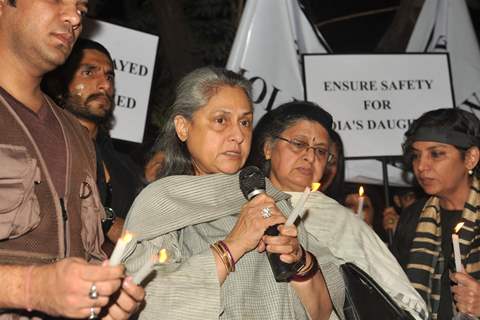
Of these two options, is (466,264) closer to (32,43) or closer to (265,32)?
(265,32)

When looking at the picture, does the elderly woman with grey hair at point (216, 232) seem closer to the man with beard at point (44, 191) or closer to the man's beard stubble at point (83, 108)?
the man with beard at point (44, 191)

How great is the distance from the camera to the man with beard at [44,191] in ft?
7.19

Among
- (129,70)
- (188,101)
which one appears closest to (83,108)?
(129,70)

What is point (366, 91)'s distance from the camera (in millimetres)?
6102

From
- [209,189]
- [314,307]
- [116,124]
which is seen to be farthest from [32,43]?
[116,124]

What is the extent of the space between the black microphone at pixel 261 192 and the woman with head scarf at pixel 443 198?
1.87 m

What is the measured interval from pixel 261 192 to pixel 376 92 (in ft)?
11.0

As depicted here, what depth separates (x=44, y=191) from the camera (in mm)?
Answer: 2611

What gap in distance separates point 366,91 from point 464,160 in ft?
4.36

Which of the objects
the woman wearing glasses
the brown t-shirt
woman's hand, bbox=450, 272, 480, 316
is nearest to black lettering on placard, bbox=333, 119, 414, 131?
the woman wearing glasses

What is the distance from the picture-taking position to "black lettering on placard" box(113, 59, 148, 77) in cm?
555

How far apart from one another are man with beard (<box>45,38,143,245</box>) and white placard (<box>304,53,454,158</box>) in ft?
5.78

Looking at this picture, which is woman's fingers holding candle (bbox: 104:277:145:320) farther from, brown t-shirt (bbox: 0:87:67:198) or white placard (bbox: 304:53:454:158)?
white placard (bbox: 304:53:454:158)

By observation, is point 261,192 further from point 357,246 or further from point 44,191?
point 357,246
